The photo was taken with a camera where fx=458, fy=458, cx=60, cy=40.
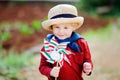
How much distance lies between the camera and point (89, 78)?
6.20 meters

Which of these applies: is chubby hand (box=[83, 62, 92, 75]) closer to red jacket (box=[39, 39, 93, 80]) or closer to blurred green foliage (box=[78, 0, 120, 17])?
red jacket (box=[39, 39, 93, 80])

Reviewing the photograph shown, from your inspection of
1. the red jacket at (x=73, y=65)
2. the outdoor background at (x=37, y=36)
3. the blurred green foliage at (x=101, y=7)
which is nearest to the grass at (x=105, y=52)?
the outdoor background at (x=37, y=36)

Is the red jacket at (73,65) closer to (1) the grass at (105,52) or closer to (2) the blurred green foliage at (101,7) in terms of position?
(1) the grass at (105,52)

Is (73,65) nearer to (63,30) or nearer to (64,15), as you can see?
(63,30)

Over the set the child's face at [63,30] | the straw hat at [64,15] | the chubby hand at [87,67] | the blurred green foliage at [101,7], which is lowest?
the chubby hand at [87,67]

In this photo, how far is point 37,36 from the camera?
33.7 ft

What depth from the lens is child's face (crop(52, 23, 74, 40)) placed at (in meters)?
4.13

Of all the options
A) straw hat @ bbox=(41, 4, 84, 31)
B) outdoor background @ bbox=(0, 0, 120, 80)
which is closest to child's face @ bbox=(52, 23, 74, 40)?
straw hat @ bbox=(41, 4, 84, 31)

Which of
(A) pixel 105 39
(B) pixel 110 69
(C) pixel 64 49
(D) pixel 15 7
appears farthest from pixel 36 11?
(C) pixel 64 49

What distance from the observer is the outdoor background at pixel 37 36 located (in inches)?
264

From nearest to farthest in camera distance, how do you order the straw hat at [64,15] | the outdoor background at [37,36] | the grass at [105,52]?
the straw hat at [64,15] → the grass at [105,52] → the outdoor background at [37,36]

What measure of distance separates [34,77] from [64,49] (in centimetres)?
223

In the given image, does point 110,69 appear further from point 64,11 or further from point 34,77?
point 64,11

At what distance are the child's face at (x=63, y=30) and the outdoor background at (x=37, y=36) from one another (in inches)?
76.9
